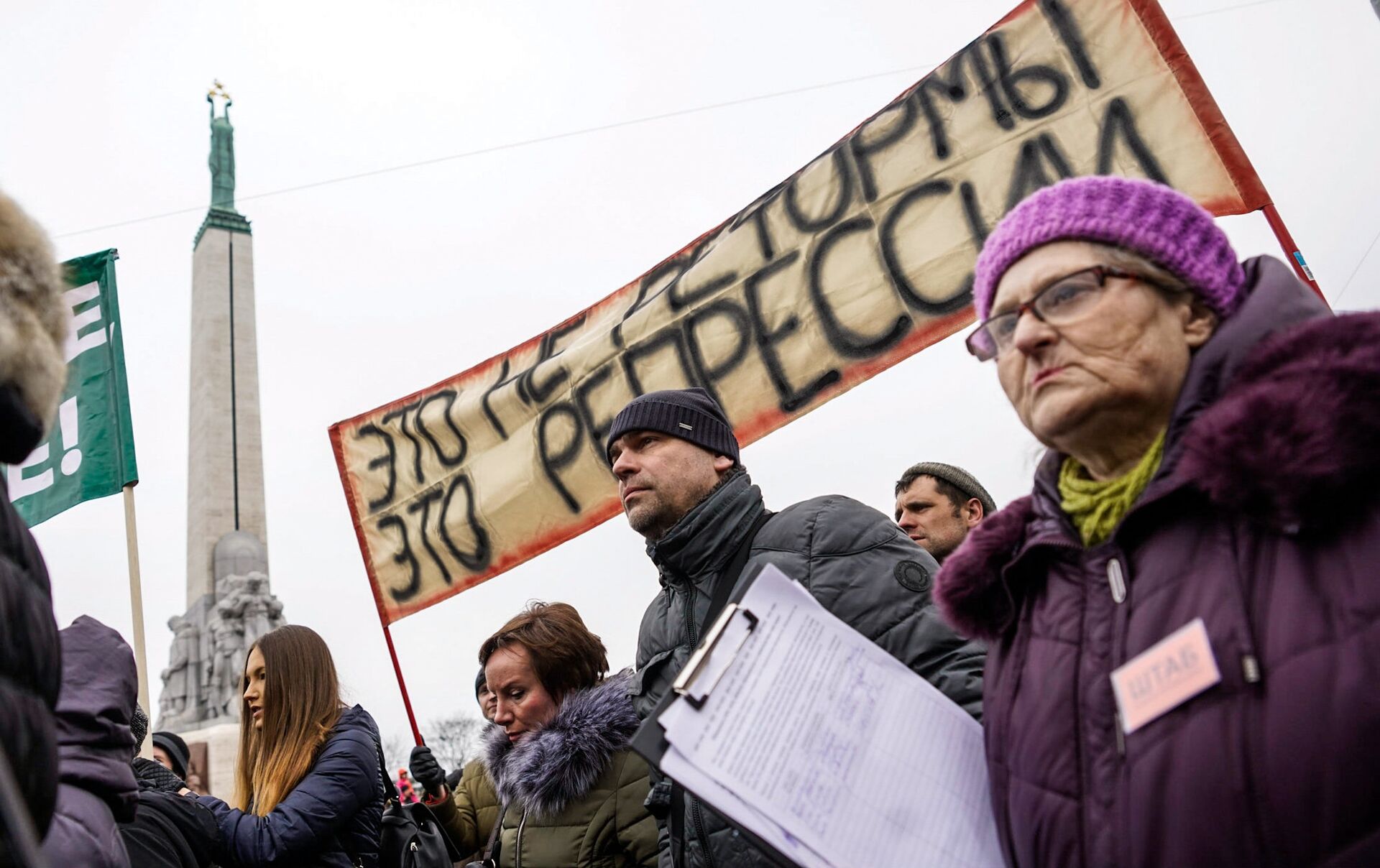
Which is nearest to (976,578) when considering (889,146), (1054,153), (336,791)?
(336,791)

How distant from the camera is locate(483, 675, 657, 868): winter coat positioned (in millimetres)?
3227

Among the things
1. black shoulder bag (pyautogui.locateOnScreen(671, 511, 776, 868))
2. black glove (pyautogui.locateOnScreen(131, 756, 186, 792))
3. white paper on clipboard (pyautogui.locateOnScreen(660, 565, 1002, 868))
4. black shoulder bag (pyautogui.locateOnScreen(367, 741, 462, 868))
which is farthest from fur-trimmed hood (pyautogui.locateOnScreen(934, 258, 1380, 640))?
black glove (pyautogui.locateOnScreen(131, 756, 186, 792))

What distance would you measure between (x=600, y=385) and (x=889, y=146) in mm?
1872

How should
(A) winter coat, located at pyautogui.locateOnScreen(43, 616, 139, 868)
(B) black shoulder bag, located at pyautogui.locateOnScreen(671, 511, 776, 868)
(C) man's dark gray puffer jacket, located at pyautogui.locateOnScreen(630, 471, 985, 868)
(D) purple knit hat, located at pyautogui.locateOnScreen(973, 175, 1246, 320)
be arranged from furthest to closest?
(B) black shoulder bag, located at pyautogui.locateOnScreen(671, 511, 776, 868), (C) man's dark gray puffer jacket, located at pyautogui.locateOnScreen(630, 471, 985, 868), (A) winter coat, located at pyautogui.locateOnScreen(43, 616, 139, 868), (D) purple knit hat, located at pyautogui.locateOnScreen(973, 175, 1246, 320)

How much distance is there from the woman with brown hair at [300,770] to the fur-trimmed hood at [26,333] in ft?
7.28

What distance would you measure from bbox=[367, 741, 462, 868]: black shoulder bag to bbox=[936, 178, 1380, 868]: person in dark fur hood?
2518mm

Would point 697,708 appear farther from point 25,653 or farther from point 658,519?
point 658,519

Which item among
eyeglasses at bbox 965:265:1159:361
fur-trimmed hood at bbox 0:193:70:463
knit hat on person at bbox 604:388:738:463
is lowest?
eyeglasses at bbox 965:265:1159:361

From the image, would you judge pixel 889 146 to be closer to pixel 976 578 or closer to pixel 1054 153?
pixel 1054 153

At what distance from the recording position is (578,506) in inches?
226

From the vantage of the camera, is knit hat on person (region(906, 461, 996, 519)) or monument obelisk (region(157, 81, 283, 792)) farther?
monument obelisk (region(157, 81, 283, 792))

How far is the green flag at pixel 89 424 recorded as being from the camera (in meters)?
5.45

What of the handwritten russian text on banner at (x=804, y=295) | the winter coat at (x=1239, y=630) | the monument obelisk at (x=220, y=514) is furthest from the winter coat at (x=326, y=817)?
the monument obelisk at (x=220, y=514)

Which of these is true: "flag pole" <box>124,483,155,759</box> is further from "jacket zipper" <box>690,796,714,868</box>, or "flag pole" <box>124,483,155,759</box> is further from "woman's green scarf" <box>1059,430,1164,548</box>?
"woman's green scarf" <box>1059,430,1164,548</box>
